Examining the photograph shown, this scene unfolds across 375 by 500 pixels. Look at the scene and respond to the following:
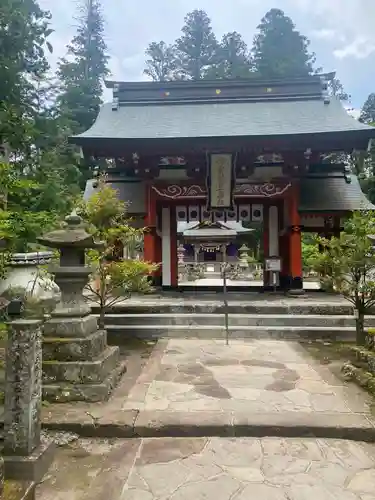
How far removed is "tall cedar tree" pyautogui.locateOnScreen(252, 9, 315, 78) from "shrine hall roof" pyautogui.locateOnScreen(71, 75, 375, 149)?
25.2 meters

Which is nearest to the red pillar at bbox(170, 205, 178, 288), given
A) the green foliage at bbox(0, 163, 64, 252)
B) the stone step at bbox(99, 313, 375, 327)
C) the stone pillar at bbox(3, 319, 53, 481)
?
the green foliage at bbox(0, 163, 64, 252)

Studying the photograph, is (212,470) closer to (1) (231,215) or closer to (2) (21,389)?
(2) (21,389)

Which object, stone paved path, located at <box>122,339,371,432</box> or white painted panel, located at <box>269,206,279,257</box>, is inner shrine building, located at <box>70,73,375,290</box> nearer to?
white painted panel, located at <box>269,206,279,257</box>

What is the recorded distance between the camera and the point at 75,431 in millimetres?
3604

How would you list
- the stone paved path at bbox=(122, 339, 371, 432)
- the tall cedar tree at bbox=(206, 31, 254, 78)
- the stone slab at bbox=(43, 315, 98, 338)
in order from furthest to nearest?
the tall cedar tree at bbox=(206, 31, 254, 78), the stone slab at bbox=(43, 315, 98, 338), the stone paved path at bbox=(122, 339, 371, 432)

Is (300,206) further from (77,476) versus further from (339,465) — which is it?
(77,476)

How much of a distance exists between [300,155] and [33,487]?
32.1ft

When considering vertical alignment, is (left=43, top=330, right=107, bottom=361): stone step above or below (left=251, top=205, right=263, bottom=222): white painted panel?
below

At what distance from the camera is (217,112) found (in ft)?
42.5

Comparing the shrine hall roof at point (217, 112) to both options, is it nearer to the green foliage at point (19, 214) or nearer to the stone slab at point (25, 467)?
the green foliage at point (19, 214)

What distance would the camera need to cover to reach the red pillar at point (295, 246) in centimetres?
1050

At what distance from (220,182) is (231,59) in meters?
33.0

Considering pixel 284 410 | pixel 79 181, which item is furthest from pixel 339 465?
pixel 79 181

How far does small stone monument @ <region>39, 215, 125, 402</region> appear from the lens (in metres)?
4.26
